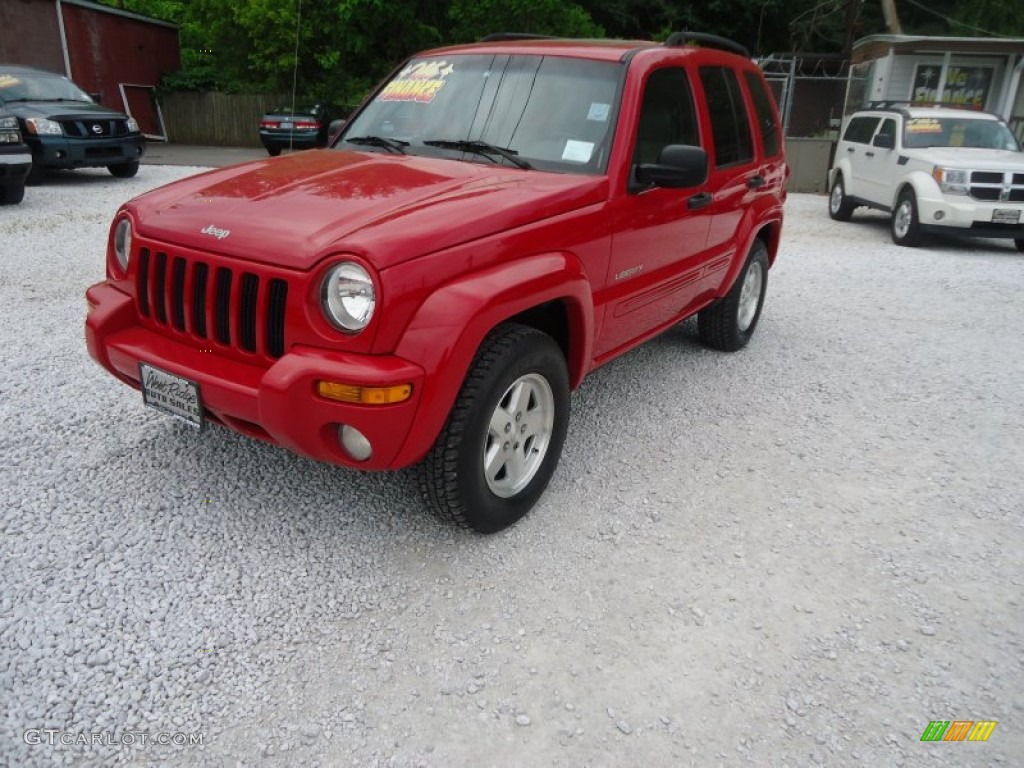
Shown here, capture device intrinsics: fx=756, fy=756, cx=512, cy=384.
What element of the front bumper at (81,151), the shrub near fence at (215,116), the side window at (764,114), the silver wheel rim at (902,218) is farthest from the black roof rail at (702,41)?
the shrub near fence at (215,116)

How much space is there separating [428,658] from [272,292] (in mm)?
1341

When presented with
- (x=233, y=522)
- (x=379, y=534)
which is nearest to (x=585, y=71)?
(x=379, y=534)

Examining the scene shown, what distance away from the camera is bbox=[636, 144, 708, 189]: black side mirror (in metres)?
3.33

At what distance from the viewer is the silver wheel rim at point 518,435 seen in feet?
9.90

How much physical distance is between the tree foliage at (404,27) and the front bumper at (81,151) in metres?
10.1

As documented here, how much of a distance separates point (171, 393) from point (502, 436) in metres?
1.27

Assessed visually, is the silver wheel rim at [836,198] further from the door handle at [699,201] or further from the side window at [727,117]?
the door handle at [699,201]

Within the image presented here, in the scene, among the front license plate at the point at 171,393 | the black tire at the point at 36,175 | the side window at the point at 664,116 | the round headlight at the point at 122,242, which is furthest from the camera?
the black tire at the point at 36,175

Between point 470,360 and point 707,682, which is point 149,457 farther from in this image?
point 707,682

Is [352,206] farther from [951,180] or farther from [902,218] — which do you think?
[902,218]

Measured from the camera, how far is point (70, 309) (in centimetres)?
587

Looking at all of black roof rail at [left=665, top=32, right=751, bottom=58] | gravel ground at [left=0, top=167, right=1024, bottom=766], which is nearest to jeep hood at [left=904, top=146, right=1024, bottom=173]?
black roof rail at [left=665, top=32, right=751, bottom=58]

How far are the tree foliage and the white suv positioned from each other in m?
12.8

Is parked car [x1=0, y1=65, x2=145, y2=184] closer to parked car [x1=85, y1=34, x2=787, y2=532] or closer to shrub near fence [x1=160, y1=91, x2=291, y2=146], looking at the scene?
parked car [x1=85, y1=34, x2=787, y2=532]
